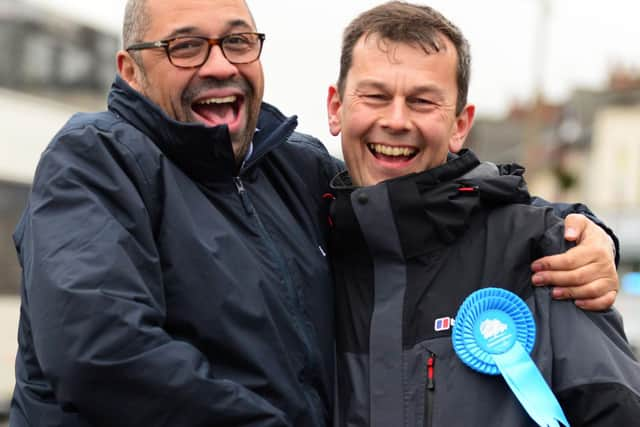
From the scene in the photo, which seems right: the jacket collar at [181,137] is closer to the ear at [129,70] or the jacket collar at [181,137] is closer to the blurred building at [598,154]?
the ear at [129,70]

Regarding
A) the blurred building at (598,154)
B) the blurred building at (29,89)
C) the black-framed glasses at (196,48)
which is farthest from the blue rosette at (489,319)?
the blurred building at (598,154)

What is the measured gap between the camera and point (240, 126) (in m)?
3.16

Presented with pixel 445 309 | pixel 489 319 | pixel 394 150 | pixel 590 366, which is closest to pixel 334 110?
pixel 394 150

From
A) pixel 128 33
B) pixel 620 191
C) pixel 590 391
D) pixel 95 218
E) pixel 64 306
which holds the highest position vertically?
pixel 128 33

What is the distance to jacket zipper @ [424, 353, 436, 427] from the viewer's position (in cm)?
288

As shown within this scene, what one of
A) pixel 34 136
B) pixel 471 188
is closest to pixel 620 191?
pixel 34 136

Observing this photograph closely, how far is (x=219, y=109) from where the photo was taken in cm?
316

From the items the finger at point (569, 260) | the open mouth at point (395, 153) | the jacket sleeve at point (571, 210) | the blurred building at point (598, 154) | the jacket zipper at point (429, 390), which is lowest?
the blurred building at point (598, 154)

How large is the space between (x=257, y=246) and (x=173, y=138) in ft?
1.24

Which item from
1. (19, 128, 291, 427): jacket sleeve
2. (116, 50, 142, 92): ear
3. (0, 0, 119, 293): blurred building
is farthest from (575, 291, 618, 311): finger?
(0, 0, 119, 293): blurred building

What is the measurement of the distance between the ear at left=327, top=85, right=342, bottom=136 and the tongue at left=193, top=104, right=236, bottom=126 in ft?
1.32

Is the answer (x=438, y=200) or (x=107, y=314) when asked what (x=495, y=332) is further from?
(x=107, y=314)

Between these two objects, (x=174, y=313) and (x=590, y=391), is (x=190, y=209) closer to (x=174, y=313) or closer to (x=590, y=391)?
(x=174, y=313)

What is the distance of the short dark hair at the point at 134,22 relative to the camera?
3131 mm
